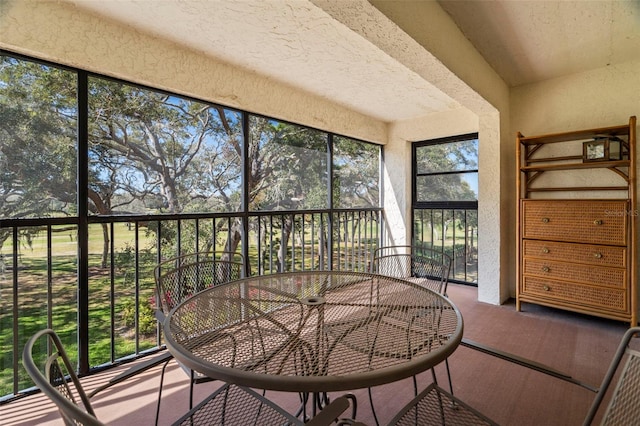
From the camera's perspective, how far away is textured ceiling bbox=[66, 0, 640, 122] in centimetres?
173

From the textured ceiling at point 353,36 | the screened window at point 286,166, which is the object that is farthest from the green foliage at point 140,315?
the textured ceiling at point 353,36

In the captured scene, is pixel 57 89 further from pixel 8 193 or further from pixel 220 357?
pixel 220 357

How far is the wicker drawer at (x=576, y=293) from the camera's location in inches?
94.8

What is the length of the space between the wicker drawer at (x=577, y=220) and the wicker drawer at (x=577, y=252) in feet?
0.16

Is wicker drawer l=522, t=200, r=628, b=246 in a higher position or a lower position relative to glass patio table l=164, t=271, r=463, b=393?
higher

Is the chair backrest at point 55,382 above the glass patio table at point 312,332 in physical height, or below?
above

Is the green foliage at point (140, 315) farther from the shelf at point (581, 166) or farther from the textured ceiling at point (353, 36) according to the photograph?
the shelf at point (581, 166)

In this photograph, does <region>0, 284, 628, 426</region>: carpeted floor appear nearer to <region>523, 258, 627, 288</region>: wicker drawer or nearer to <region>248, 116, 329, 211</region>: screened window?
<region>523, 258, 627, 288</region>: wicker drawer

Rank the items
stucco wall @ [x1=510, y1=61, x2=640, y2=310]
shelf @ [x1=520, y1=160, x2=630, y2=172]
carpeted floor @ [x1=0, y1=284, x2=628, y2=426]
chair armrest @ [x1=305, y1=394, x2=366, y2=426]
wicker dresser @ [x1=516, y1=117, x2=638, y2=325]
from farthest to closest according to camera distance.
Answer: stucco wall @ [x1=510, y1=61, x2=640, y2=310]
shelf @ [x1=520, y1=160, x2=630, y2=172]
wicker dresser @ [x1=516, y1=117, x2=638, y2=325]
carpeted floor @ [x1=0, y1=284, x2=628, y2=426]
chair armrest @ [x1=305, y1=394, x2=366, y2=426]

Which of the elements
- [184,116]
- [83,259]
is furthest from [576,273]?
[83,259]

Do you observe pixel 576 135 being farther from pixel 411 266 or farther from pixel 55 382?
pixel 55 382

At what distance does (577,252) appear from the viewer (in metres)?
2.57

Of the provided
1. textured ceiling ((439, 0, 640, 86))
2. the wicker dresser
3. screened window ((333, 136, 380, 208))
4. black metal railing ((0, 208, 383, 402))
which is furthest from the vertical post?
the wicker dresser

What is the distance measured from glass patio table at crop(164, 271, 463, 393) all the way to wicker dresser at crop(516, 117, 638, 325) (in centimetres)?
202
